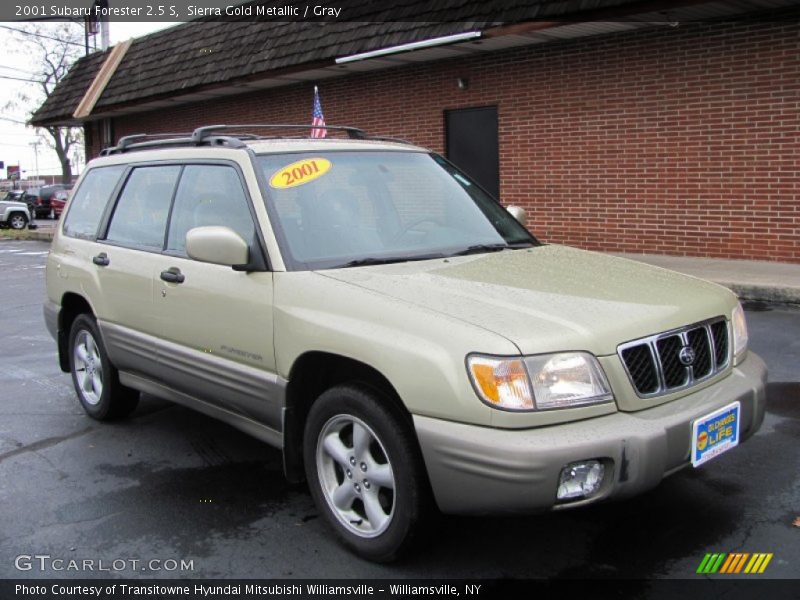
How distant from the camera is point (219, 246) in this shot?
363cm

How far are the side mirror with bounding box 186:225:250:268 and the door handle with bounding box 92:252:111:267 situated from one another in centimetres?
146

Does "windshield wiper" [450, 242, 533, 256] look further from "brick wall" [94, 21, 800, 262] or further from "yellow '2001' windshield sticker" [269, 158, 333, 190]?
"brick wall" [94, 21, 800, 262]

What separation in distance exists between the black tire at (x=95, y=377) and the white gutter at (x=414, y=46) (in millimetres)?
7503

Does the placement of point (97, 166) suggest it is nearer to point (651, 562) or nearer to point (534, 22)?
point (651, 562)

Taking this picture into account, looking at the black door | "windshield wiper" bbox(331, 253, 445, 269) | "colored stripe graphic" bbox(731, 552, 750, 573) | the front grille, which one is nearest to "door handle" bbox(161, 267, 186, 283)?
"windshield wiper" bbox(331, 253, 445, 269)

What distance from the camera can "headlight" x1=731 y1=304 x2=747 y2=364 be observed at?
A: 11.8ft

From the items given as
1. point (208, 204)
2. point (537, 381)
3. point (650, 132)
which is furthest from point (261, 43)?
point (537, 381)

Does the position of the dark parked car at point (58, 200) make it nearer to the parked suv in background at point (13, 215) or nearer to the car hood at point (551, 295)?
the parked suv in background at point (13, 215)

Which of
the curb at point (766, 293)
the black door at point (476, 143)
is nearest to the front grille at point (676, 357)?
the curb at point (766, 293)

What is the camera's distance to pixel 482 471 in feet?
9.27

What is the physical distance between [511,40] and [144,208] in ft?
27.3

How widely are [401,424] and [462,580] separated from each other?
65 cm

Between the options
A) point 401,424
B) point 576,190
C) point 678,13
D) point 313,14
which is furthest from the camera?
point 313,14

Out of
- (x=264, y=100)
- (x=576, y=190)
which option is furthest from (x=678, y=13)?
(x=264, y=100)
